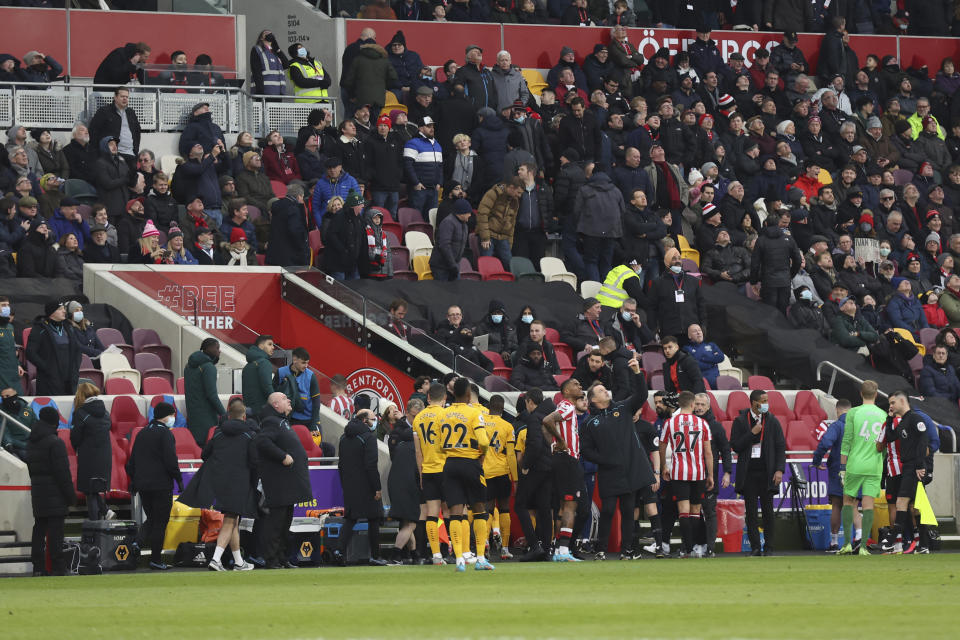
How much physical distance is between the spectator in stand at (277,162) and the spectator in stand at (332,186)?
137 centimetres

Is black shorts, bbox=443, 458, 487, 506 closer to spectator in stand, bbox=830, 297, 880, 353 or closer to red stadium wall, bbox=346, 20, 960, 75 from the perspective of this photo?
spectator in stand, bbox=830, 297, 880, 353

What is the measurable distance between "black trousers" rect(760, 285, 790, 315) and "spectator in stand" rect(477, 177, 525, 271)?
150 inches

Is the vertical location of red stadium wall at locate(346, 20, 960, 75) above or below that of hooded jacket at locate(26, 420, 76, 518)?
above

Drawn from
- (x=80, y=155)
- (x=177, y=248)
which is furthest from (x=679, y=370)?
(x=80, y=155)

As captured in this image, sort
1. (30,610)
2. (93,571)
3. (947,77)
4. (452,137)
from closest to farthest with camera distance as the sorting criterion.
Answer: (30,610)
(93,571)
(452,137)
(947,77)

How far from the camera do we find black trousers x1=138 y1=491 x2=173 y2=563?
55.6 feet

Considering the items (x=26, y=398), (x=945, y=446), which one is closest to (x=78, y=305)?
(x=26, y=398)

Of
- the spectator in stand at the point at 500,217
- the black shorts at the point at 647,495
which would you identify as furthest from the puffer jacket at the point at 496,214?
the black shorts at the point at 647,495

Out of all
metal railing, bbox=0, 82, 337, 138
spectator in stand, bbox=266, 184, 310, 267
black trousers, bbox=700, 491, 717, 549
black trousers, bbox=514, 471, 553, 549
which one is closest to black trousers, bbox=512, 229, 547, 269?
spectator in stand, bbox=266, 184, 310, 267

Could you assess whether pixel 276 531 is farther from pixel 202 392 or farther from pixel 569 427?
pixel 569 427

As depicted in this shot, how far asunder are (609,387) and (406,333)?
275 cm

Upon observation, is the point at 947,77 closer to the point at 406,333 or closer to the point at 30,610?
the point at 406,333

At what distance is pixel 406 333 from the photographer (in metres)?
21.4

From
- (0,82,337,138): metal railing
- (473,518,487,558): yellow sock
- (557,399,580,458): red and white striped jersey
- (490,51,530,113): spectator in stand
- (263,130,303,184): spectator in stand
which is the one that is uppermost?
(490,51,530,113): spectator in stand
